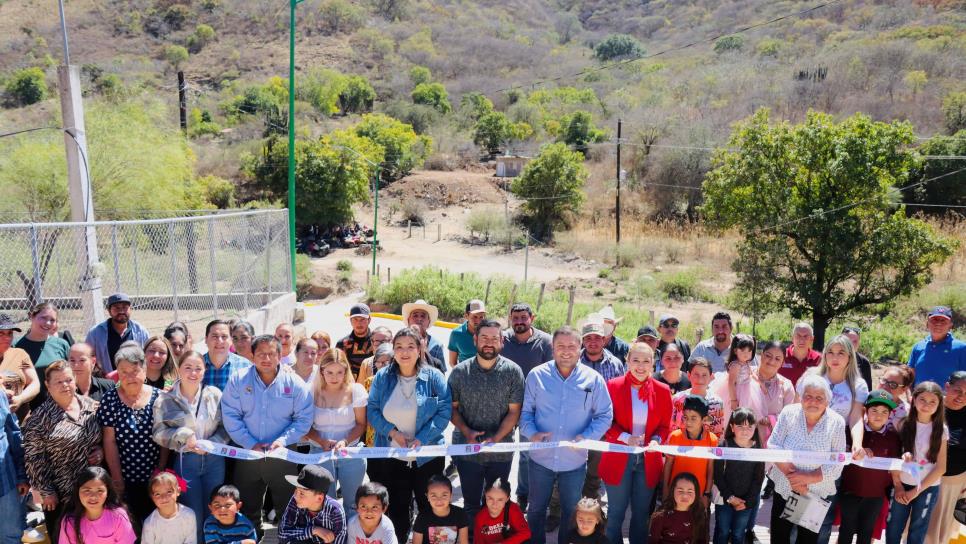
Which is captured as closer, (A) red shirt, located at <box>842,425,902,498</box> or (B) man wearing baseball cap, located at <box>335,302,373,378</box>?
(A) red shirt, located at <box>842,425,902,498</box>

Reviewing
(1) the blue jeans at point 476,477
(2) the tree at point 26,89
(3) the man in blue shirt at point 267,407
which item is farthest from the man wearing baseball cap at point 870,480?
(2) the tree at point 26,89

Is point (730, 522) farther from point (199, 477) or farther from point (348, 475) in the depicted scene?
point (199, 477)

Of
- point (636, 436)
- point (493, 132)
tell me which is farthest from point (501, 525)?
point (493, 132)

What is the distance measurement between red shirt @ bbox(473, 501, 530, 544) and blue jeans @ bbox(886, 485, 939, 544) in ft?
8.85

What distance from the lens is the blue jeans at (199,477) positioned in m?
4.74

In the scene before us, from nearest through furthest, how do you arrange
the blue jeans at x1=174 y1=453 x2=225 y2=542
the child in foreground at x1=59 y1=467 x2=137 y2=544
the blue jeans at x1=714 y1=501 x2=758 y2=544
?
the child in foreground at x1=59 y1=467 x2=137 y2=544, the blue jeans at x1=174 y1=453 x2=225 y2=542, the blue jeans at x1=714 y1=501 x2=758 y2=544

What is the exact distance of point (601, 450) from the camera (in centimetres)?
482

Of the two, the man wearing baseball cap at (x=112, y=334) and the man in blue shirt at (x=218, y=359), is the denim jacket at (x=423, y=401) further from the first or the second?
the man wearing baseball cap at (x=112, y=334)

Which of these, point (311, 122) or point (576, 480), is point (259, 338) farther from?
point (311, 122)

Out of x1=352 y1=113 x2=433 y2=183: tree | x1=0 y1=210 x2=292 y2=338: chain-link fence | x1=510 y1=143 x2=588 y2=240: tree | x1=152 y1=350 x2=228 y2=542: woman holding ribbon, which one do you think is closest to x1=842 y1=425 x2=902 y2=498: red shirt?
x1=152 y1=350 x2=228 y2=542: woman holding ribbon

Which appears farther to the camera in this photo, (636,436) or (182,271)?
(182,271)

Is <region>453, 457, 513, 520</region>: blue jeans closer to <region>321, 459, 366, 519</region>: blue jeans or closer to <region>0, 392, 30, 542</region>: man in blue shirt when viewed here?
<region>321, 459, 366, 519</region>: blue jeans

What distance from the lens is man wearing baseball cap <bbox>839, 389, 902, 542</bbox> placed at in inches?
190

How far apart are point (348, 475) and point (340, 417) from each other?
442 mm
